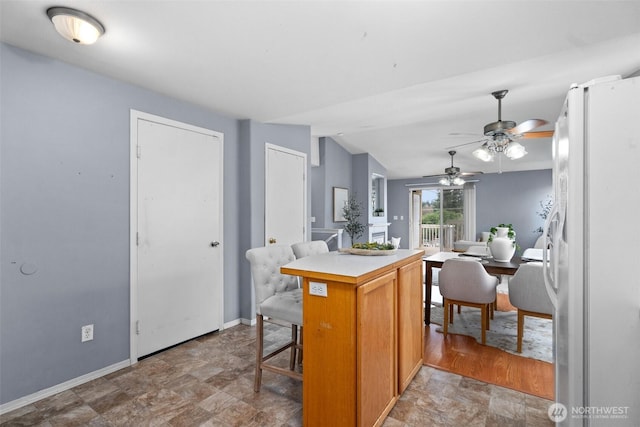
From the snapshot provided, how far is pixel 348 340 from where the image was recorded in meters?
1.54

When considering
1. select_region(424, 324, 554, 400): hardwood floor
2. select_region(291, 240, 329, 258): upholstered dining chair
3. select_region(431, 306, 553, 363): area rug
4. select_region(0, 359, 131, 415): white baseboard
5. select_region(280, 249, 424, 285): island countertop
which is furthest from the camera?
select_region(431, 306, 553, 363): area rug

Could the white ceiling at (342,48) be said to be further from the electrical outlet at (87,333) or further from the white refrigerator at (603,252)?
the electrical outlet at (87,333)

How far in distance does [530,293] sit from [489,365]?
2.35ft

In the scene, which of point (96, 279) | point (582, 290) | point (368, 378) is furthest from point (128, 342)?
point (582, 290)

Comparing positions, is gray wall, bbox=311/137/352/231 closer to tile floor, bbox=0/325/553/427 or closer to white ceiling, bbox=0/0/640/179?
white ceiling, bbox=0/0/640/179

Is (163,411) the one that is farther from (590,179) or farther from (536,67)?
(536,67)

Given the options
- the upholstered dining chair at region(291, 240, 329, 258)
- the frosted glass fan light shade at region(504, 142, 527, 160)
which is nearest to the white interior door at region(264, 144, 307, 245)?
the upholstered dining chair at region(291, 240, 329, 258)

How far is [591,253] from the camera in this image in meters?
1.15

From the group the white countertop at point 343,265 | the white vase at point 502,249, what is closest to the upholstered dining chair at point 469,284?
the white vase at point 502,249

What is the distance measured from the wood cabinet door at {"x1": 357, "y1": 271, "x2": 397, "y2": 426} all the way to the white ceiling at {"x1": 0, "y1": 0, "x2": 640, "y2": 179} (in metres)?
1.52

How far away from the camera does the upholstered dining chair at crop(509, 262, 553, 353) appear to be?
261 cm

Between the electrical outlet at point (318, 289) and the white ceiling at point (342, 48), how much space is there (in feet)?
4.92

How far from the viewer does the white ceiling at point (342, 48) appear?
1.69 metres

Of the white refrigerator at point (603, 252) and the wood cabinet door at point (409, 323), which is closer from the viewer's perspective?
the white refrigerator at point (603, 252)
